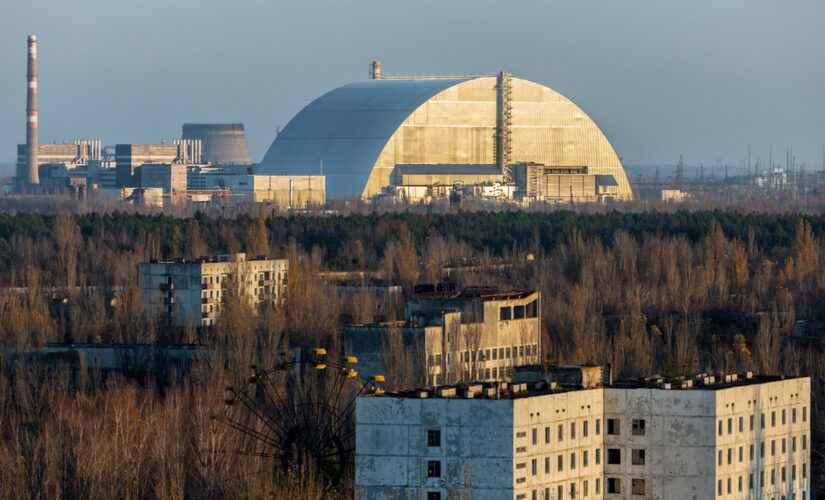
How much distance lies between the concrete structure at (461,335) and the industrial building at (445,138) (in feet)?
135

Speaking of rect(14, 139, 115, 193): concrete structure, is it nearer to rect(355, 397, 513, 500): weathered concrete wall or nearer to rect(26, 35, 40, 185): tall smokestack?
rect(26, 35, 40, 185): tall smokestack

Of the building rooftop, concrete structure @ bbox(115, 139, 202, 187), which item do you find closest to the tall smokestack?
concrete structure @ bbox(115, 139, 202, 187)

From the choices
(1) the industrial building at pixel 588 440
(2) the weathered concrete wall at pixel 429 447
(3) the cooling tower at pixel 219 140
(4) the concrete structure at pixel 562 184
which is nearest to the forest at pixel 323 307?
(2) the weathered concrete wall at pixel 429 447

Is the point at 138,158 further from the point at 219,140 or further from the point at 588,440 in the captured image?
the point at 588,440

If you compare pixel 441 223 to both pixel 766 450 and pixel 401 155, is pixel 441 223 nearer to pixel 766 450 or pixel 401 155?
pixel 401 155

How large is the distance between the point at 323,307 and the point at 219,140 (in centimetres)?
10560

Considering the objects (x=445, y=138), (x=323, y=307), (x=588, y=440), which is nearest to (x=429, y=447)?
(x=588, y=440)

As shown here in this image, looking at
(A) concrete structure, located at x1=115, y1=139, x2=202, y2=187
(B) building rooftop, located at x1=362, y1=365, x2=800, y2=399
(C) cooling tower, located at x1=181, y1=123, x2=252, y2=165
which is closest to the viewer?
(B) building rooftop, located at x1=362, y1=365, x2=800, y2=399

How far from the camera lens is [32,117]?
99875 millimetres

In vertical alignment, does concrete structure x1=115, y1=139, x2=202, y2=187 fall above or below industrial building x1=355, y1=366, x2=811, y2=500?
above

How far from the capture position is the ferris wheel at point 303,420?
22.9 metres

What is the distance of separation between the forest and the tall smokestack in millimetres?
35555

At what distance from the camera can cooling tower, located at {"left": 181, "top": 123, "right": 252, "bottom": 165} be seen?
143 meters

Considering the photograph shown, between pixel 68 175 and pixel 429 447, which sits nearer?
pixel 429 447
